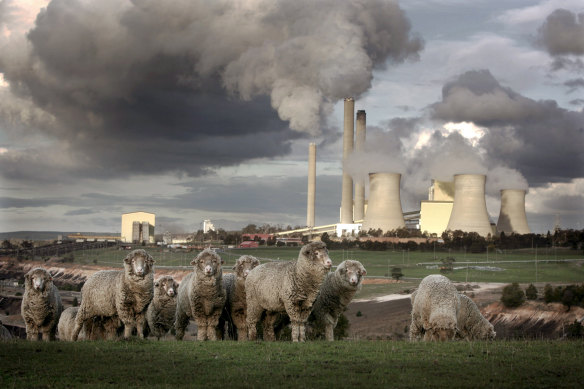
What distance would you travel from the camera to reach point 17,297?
76.9 meters

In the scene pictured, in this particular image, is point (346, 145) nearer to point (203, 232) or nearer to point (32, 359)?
point (203, 232)

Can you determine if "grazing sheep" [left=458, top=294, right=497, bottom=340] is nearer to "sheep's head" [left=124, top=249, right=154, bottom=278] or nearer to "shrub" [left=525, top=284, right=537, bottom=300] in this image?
"sheep's head" [left=124, top=249, right=154, bottom=278]

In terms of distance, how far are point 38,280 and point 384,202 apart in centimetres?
9398

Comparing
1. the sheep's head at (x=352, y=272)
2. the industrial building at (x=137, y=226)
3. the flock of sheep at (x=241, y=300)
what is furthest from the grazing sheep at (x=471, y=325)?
the industrial building at (x=137, y=226)

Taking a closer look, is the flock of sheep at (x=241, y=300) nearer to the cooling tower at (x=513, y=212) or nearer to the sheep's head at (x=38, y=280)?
the sheep's head at (x=38, y=280)

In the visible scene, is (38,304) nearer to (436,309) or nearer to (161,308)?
(161,308)

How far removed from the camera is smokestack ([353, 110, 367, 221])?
12800 cm

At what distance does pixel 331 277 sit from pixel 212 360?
711 centimetres

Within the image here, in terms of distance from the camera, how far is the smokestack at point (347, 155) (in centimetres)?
12575

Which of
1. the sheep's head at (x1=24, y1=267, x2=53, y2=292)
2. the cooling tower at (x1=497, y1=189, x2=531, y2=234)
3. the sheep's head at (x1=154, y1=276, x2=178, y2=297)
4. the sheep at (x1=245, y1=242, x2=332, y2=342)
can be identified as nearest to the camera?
the sheep at (x1=245, y1=242, x2=332, y2=342)

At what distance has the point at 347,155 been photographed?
126562 millimetres

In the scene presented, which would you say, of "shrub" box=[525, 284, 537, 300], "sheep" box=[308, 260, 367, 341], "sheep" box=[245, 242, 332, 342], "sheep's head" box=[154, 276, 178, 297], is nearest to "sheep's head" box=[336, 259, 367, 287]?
"sheep" box=[308, 260, 367, 341]

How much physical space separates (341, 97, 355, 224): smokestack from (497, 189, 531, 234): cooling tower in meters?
28.2

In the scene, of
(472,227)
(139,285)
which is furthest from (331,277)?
(472,227)
